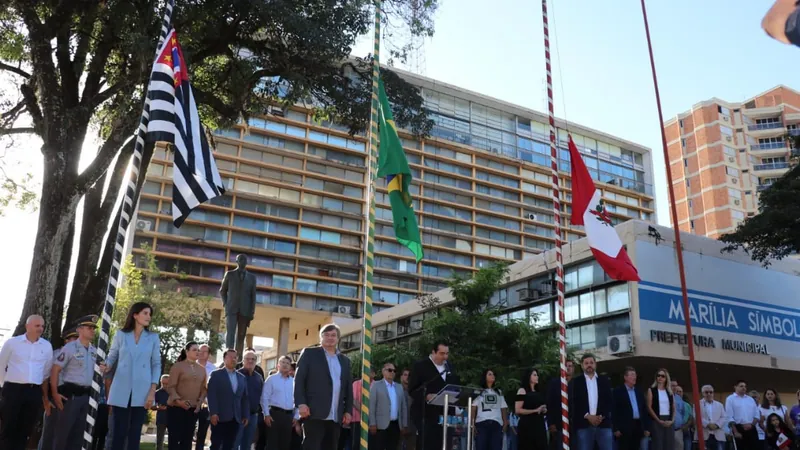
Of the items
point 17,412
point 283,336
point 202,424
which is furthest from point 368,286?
point 283,336

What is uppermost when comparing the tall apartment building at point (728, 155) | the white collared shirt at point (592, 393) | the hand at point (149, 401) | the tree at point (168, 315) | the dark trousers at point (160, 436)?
the tall apartment building at point (728, 155)

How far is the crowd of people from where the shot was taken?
723 centimetres

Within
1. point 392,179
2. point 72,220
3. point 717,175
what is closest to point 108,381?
point 392,179

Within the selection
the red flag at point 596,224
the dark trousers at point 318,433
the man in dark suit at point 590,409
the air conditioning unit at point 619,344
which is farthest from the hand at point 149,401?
the air conditioning unit at point 619,344

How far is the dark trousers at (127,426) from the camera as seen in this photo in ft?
22.9

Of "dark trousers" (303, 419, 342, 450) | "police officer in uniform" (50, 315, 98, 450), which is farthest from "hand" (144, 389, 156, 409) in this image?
"dark trousers" (303, 419, 342, 450)

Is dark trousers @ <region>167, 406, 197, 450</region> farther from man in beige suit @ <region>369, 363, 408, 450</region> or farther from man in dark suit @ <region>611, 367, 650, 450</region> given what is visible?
man in dark suit @ <region>611, 367, 650, 450</region>

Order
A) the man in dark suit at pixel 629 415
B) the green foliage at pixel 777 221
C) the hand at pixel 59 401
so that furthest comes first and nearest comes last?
the green foliage at pixel 777 221, the man in dark suit at pixel 629 415, the hand at pixel 59 401

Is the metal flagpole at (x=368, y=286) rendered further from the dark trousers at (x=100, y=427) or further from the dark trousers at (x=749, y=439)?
the dark trousers at (x=749, y=439)

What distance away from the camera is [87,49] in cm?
1467

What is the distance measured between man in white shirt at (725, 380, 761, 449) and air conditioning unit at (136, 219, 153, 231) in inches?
1881

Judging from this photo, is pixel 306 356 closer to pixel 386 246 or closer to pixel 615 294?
pixel 615 294

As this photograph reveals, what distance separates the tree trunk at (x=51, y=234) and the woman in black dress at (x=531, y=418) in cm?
819

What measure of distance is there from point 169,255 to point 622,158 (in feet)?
164
